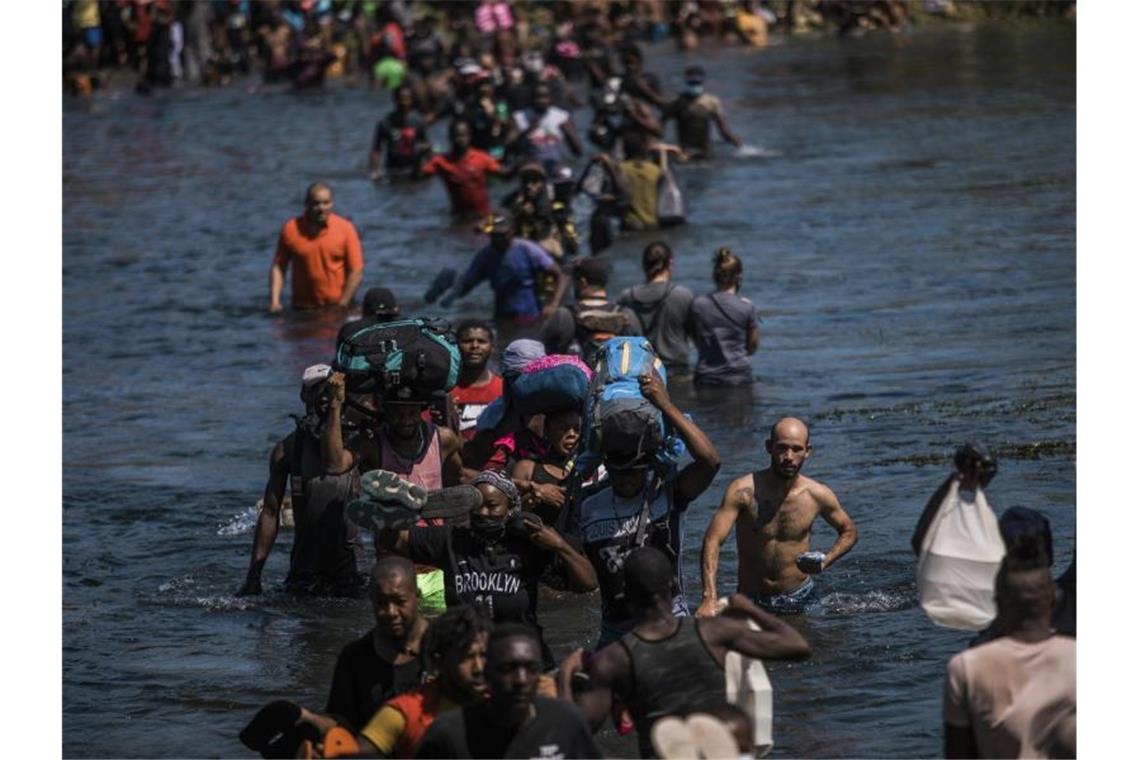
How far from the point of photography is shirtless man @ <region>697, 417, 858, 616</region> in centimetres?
1098

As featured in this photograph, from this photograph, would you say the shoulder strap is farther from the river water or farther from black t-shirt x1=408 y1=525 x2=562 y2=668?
the river water

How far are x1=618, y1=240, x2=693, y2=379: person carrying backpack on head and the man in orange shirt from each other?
3539 millimetres

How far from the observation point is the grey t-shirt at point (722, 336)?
1678cm

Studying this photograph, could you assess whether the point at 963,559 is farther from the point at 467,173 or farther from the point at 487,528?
the point at 467,173

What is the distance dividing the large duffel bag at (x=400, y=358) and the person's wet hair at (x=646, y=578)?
278 cm

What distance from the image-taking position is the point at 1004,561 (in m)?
7.74

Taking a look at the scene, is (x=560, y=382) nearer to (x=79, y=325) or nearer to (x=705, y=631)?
(x=705, y=631)

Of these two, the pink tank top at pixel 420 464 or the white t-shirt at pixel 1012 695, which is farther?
the pink tank top at pixel 420 464

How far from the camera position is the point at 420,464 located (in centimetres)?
1098

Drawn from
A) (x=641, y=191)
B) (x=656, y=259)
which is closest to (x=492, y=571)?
(x=656, y=259)

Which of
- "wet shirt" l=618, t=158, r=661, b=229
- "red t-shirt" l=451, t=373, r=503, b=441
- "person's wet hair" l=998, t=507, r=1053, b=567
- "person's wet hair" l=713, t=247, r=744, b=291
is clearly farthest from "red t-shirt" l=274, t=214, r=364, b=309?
"person's wet hair" l=998, t=507, r=1053, b=567

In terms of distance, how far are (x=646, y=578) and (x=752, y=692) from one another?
21.1 inches

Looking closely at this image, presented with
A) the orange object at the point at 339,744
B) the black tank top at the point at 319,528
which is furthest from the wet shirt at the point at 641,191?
the orange object at the point at 339,744

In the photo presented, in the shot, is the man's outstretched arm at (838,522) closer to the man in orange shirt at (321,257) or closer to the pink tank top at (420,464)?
the pink tank top at (420,464)
